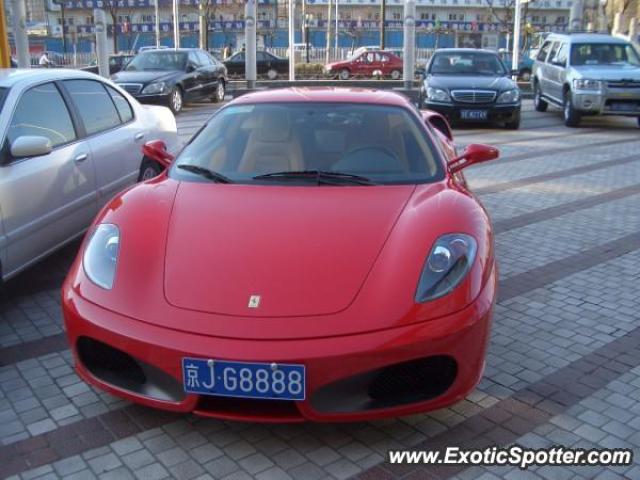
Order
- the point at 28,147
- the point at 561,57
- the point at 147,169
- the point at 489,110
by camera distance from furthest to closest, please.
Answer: the point at 561,57, the point at 489,110, the point at 147,169, the point at 28,147

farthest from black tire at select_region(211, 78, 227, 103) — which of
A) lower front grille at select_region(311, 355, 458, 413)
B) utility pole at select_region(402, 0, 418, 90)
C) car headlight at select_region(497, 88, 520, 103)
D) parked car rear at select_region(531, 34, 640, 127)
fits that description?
lower front grille at select_region(311, 355, 458, 413)

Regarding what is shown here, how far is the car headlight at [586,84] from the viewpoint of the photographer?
A: 1235 cm

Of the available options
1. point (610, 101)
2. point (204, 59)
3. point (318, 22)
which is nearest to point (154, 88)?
point (204, 59)

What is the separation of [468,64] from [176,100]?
254 inches

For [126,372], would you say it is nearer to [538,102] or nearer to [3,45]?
[3,45]

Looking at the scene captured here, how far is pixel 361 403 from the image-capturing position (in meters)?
2.69

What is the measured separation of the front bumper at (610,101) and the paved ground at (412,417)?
7.63m

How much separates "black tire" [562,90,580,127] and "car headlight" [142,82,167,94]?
8.32m

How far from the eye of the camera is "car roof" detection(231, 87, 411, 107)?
4.37 meters

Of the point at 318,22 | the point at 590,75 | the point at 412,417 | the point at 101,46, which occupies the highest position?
the point at 318,22

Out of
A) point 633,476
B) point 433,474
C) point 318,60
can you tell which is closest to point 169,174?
point 433,474

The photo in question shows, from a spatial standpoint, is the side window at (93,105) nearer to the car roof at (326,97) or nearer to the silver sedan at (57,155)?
the silver sedan at (57,155)

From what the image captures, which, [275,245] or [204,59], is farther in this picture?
[204,59]

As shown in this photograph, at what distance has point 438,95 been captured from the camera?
Result: 12656mm
